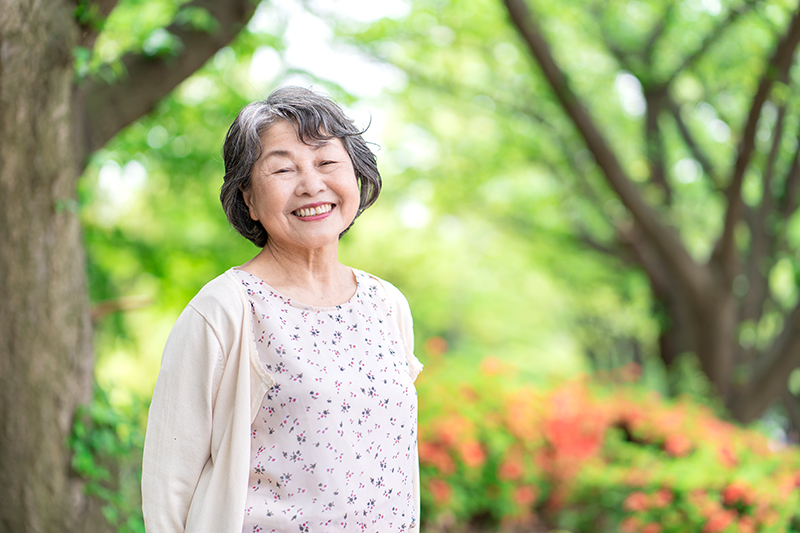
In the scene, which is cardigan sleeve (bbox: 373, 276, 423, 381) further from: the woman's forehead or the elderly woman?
the woman's forehead

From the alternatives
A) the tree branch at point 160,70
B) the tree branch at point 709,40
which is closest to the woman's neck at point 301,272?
the tree branch at point 160,70

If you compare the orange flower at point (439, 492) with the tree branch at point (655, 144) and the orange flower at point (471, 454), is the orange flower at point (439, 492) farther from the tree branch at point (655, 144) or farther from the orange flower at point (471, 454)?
the tree branch at point (655, 144)

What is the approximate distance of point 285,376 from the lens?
1420 mm

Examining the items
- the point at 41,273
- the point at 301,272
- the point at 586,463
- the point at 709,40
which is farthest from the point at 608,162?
the point at 301,272

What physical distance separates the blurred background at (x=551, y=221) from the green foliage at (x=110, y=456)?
13 mm

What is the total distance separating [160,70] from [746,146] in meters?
5.11

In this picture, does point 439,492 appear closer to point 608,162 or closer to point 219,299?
point 608,162

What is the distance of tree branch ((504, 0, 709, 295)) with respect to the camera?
5293 mm

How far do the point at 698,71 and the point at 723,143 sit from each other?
67.5 inches

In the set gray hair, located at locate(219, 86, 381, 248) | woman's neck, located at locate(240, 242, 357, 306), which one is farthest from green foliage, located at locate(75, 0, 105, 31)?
woman's neck, located at locate(240, 242, 357, 306)

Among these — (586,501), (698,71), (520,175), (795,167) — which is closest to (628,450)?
(586,501)

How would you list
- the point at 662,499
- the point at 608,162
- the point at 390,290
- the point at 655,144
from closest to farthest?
the point at 390,290
the point at 662,499
the point at 608,162
the point at 655,144

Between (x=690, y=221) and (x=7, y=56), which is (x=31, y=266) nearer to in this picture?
(x=7, y=56)

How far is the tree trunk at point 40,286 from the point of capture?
2314 millimetres
